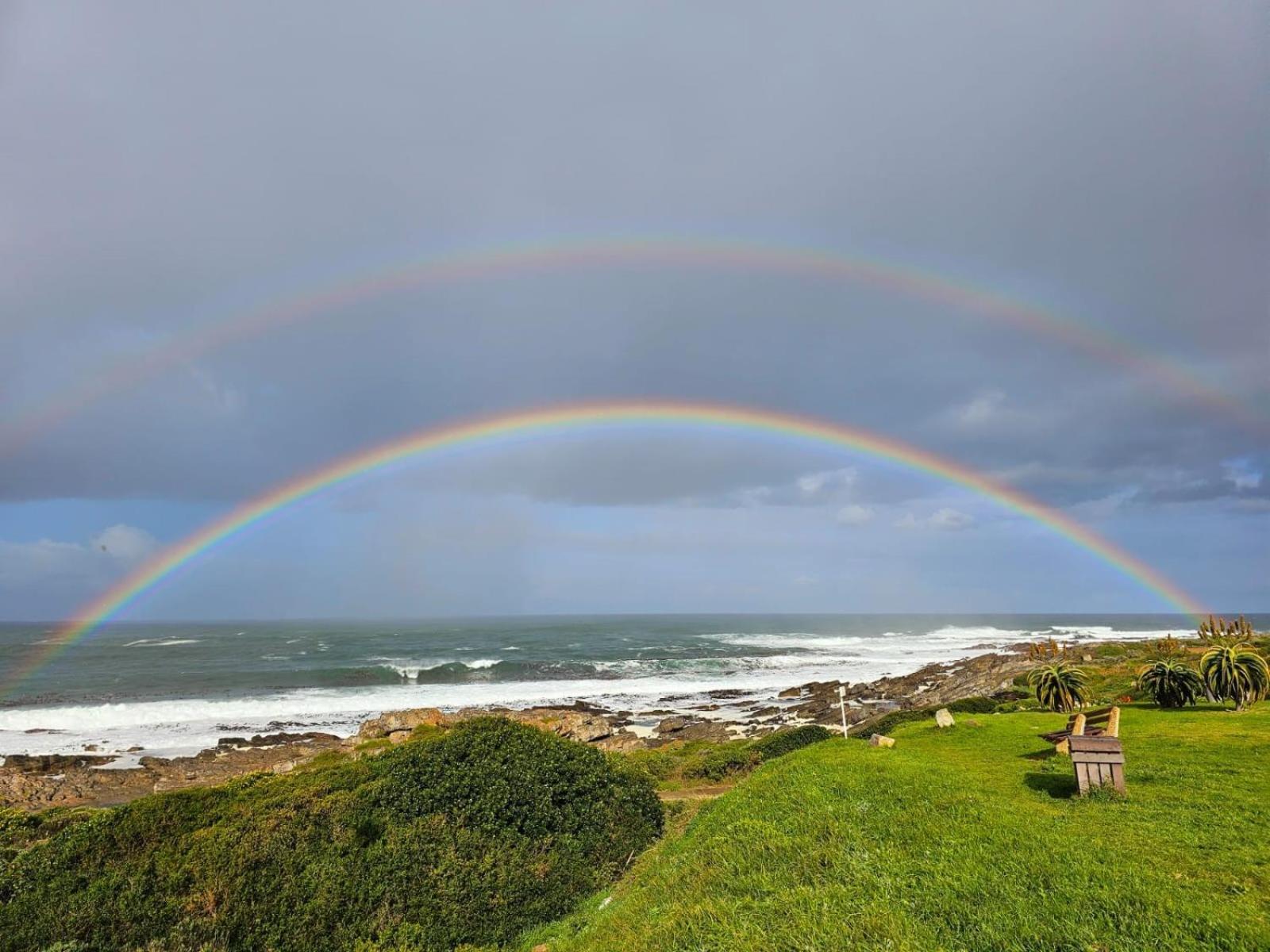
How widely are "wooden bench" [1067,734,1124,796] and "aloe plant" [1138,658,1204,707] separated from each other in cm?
1173

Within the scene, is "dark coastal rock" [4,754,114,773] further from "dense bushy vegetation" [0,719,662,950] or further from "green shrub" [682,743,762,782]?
"green shrub" [682,743,762,782]

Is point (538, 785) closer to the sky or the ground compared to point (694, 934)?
closer to the ground

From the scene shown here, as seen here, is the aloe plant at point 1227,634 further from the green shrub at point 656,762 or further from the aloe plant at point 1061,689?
the green shrub at point 656,762

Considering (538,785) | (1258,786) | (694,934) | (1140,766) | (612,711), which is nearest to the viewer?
(694,934)

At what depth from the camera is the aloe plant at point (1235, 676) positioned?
53.8 ft

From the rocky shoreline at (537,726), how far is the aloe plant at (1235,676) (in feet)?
32.1

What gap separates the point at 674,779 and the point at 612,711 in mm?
21949

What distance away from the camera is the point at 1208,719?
14.6 meters

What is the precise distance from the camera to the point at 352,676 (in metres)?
58.9

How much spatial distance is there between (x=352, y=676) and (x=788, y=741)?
165 feet

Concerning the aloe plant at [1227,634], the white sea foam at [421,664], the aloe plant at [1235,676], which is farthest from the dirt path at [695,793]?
the white sea foam at [421,664]

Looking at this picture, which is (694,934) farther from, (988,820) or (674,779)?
(674,779)

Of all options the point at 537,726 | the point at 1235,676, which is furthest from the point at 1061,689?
the point at 537,726

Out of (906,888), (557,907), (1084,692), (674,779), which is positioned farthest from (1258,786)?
(674,779)
